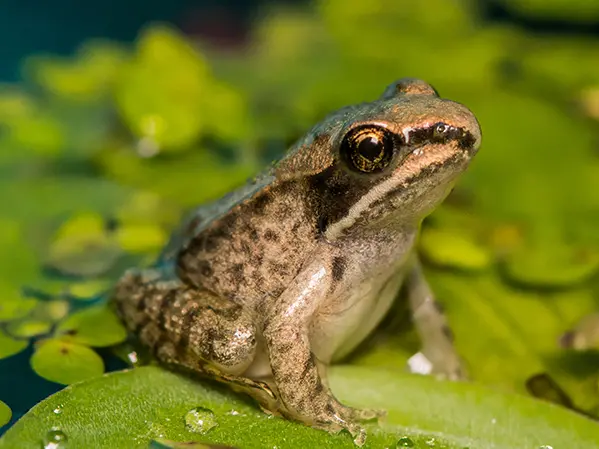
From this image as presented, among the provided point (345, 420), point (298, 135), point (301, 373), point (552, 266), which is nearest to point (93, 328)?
point (301, 373)

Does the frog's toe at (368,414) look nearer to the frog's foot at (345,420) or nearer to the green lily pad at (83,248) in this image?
the frog's foot at (345,420)

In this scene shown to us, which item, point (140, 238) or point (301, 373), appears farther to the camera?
point (140, 238)

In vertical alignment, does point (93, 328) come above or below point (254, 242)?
below

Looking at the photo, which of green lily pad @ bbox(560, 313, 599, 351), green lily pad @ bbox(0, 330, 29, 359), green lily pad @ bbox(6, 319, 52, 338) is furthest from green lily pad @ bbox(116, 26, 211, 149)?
green lily pad @ bbox(560, 313, 599, 351)

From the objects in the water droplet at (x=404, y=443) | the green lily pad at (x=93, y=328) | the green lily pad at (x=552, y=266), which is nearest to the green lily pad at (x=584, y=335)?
the green lily pad at (x=552, y=266)

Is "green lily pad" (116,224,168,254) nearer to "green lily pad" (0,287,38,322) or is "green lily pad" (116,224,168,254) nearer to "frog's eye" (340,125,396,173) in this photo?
"green lily pad" (0,287,38,322)

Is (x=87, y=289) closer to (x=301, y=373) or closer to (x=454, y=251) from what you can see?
(x=301, y=373)

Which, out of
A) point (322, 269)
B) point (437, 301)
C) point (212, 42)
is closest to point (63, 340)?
point (322, 269)

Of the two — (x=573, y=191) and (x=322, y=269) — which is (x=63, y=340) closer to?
(x=322, y=269)
